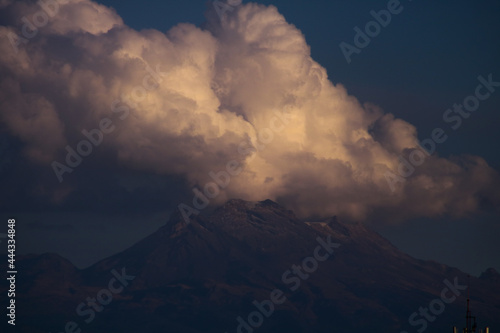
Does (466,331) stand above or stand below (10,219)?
below

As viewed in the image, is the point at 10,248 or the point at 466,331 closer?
the point at 466,331

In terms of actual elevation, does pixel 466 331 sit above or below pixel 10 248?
below

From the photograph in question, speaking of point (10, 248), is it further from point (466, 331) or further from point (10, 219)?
point (466, 331)

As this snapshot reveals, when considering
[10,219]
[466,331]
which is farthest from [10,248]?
[466,331]

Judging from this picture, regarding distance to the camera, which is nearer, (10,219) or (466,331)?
(466,331)
